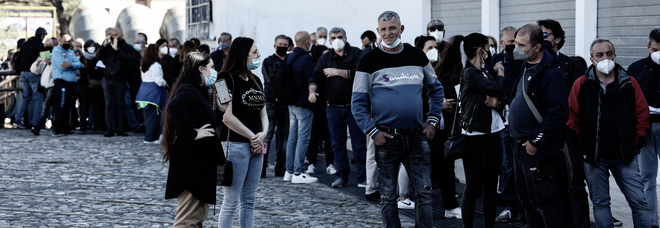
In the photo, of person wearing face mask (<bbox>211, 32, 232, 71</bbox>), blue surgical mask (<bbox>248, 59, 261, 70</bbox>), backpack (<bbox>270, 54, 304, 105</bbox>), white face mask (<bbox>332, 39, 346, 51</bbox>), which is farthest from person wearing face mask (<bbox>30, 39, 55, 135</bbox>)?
blue surgical mask (<bbox>248, 59, 261, 70</bbox>)

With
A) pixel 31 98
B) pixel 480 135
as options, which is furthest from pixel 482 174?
pixel 31 98

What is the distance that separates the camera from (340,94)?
1046 cm

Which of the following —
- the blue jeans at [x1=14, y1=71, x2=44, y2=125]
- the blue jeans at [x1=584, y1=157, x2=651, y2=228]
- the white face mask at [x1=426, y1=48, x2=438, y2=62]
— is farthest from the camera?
the blue jeans at [x1=14, y1=71, x2=44, y2=125]

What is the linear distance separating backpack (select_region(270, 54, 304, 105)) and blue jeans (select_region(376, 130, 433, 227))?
4.27m

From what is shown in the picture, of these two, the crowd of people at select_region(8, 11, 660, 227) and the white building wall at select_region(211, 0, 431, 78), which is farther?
the white building wall at select_region(211, 0, 431, 78)

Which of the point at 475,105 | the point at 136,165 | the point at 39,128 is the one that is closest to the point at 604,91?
the point at 475,105

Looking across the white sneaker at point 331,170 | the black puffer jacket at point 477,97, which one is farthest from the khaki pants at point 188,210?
the white sneaker at point 331,170

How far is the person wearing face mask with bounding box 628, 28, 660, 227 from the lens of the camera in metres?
7.71

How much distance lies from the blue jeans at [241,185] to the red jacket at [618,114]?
257cm

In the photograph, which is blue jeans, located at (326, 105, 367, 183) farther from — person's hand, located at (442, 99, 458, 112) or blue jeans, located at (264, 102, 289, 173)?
person's hand, located at (442, 99, 458, 112)

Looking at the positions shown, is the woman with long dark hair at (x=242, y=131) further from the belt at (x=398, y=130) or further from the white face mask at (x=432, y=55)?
the white face mask at (x=432, y=55)

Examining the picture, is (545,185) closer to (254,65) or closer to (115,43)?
(254,65)

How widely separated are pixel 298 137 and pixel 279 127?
0.63 m

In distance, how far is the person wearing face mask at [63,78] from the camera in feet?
55.3
